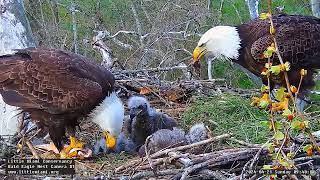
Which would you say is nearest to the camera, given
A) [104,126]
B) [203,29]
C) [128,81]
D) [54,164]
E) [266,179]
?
[266,179]

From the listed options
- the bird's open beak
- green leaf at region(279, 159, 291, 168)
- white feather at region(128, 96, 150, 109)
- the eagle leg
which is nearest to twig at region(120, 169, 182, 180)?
the bird's open beak

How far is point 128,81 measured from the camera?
24.2 feet

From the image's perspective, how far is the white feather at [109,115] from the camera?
18.3ft

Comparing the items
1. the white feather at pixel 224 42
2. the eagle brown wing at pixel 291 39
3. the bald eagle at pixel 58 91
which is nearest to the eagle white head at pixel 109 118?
the bald eagle at pixel 58 91

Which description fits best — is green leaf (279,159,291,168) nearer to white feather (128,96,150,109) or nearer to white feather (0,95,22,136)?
white feather (128,96,150,109)

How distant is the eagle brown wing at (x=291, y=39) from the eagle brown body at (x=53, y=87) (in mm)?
1906

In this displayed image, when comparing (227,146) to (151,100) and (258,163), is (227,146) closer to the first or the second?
(258,163)

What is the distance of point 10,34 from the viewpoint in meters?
6.44

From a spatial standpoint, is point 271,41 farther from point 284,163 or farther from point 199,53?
point 284,163

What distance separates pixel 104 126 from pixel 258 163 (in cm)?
168

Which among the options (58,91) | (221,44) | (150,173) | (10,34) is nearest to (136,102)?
(58,91)

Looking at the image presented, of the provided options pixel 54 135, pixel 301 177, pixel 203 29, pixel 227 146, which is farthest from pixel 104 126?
pixel 203 29

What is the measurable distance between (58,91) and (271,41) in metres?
2.57

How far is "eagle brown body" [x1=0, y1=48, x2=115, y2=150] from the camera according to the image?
5570 millimetres
